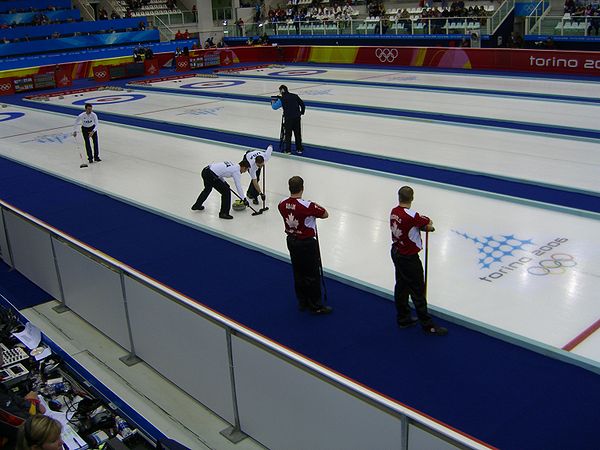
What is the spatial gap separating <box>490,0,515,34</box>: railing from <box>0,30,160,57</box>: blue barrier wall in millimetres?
22894

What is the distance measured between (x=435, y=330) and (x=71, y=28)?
40956 millimetres

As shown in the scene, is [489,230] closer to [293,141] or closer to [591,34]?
[293,141]

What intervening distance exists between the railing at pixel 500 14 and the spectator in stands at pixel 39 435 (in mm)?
33560

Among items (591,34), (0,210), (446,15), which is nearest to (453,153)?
(0,210)

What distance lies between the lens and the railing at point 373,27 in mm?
34312

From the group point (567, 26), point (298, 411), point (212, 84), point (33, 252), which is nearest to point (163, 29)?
point (212, 84)

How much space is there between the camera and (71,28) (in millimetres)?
42531

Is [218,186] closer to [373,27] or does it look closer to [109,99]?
[109,99]

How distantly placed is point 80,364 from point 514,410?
176 inches

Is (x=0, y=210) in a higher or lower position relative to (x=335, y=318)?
higher

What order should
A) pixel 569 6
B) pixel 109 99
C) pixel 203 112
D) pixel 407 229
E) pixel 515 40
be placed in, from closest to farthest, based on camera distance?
pixel 407 229 → pixel 203 112 → pixel 109 99 → pixel 515 40 → pixel 569 6

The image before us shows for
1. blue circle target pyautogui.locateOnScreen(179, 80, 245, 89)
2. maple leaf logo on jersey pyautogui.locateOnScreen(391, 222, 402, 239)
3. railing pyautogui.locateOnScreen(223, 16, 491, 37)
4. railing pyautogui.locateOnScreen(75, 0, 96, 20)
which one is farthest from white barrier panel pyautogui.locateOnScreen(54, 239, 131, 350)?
railing pyautogui.locateOnScreen(75, 0, 96, 20)

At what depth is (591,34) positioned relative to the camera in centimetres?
2994

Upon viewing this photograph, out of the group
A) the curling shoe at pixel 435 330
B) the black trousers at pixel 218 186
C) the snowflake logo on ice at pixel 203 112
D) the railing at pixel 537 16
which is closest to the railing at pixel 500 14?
the railing at pixel 537 16
